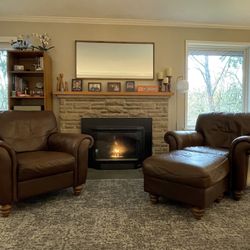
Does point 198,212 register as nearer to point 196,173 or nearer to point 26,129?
point 196,173

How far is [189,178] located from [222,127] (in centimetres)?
138

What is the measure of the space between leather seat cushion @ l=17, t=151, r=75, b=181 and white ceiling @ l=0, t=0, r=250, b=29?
208cm

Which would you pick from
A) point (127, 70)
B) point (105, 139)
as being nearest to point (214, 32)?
point (127, 70)

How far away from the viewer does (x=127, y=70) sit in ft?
13.0

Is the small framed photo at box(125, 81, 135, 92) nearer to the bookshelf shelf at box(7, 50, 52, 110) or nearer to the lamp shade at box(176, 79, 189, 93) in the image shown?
the lamp shade at box(176, 79, 189, 93)

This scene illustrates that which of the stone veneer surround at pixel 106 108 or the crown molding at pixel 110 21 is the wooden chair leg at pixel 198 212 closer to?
the stone veneer surround at pixel 106 108

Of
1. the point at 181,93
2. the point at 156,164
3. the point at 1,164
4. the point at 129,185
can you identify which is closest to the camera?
the point at 1,164

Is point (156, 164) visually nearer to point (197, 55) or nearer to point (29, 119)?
point (29, 119)

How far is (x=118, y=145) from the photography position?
3.90 m

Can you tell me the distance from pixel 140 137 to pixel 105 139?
553 mm

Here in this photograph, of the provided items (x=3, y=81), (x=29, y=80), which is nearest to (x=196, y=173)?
(x=29, y=80)

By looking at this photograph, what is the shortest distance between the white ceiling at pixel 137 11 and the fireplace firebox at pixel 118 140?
1581 millimetres

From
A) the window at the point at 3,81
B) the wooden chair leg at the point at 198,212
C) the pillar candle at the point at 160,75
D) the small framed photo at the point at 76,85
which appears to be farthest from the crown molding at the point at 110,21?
the wooden chair leg at the point at 198,212

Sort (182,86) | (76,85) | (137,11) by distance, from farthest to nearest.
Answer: (76,85) < (182,86) < (137,11)
